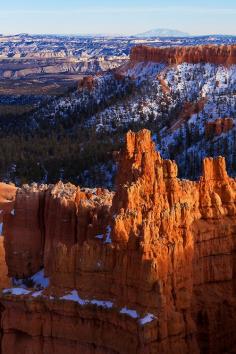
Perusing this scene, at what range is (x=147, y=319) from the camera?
899 inches

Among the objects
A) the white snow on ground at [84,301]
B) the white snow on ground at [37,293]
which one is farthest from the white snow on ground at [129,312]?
the white snow on ground at [37,293]

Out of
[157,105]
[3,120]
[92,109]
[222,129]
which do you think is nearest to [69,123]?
[92,109]

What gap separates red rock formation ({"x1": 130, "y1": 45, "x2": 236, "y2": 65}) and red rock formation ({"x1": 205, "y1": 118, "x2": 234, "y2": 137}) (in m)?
42.3

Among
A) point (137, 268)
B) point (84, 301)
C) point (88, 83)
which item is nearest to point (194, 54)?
point (88, 83)

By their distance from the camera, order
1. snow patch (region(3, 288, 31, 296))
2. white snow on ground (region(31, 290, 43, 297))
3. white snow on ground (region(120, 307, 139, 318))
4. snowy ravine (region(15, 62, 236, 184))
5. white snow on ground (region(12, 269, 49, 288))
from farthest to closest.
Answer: snowy ravine (region(15, 62, 236, 184))
white snow on ground (region(12, 269, 49, 288))
snow patch (region(3, 288, 31, 296))
white snow on ground (region(31, 290, 43, 297))
white snow on ground (region(120, 307, 139, 318))

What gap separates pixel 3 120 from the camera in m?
138

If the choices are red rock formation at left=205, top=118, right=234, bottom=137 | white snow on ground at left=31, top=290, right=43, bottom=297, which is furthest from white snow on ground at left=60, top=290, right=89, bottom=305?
red rock formation at left=205, top=118, right=234, bottom=137

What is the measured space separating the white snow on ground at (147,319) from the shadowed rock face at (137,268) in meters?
0.04

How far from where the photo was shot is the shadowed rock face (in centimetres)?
2361

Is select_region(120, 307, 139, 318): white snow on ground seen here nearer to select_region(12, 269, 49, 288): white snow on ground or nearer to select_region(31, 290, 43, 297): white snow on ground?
select_region(31, 290, 43, 297): white snow on ground

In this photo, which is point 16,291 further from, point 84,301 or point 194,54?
point 194,54

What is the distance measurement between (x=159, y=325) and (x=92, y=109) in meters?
96.1

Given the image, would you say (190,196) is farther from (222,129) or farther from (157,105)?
(157,105)

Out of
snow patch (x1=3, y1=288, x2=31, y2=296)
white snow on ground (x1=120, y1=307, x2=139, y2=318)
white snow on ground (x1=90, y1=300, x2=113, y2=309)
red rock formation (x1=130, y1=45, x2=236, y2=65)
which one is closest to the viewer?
white snow on ground (x1=120, y1=307, x2=139, y2=318)
